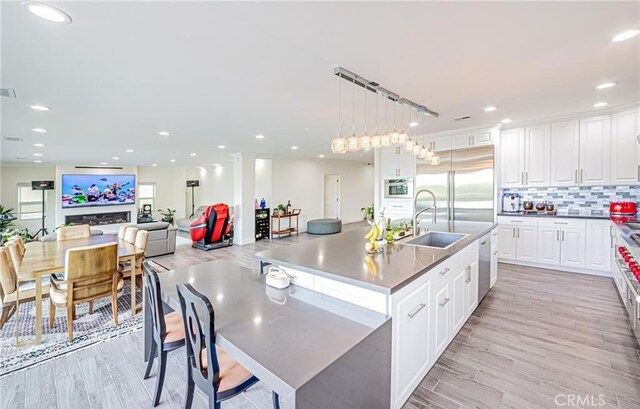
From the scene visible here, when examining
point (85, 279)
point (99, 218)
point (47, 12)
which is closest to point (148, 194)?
point (99, 218)

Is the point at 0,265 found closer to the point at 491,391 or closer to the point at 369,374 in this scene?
the point at 369,374

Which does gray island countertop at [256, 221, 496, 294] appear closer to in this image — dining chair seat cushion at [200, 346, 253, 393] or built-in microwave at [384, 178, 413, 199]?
dining chair seat cushion at [200, 346, 253, 393]

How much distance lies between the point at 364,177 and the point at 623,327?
31.3ft

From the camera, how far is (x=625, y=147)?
13.1 feet

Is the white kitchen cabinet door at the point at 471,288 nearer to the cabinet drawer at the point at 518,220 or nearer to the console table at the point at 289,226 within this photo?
the cabinet drawer at the point at 518,220

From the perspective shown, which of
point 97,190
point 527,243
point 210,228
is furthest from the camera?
point 97,190

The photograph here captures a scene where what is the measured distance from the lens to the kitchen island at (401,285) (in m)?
1.55

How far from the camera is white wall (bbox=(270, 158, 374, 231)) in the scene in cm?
895

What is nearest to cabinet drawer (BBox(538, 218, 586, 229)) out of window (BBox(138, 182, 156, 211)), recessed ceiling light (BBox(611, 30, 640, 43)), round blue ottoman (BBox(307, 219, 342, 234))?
recessed ceiling light (BBox(611, 30, 640, 43))

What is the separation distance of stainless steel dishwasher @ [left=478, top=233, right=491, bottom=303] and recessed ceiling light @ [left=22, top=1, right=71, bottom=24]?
398 centimetres

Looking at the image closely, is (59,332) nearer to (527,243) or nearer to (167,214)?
(527,243)

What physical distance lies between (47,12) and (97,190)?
436 inches

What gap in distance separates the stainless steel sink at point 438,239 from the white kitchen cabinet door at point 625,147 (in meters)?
3.25

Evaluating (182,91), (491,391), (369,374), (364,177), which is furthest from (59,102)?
(364,177)
